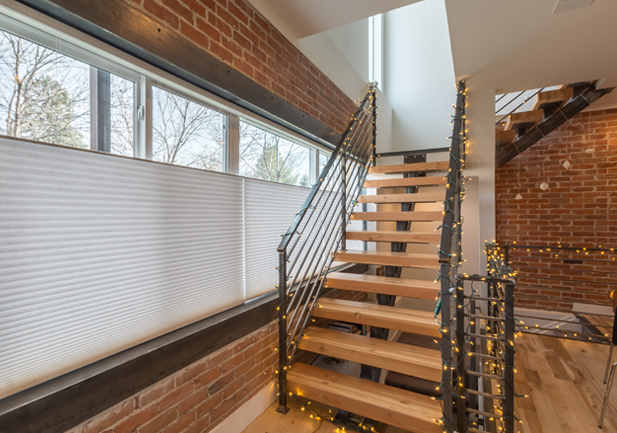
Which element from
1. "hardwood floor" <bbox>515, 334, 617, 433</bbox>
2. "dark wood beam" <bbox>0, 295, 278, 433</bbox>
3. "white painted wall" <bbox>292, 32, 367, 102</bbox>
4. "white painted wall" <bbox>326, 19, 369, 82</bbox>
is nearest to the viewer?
"dark wood beam" <bbox>0, 295, 278, 433</bbox>

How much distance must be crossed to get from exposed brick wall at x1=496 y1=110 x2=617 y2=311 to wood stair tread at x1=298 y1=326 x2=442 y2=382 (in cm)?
322

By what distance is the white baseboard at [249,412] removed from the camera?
181 centimetres

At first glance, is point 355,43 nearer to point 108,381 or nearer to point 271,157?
point 271,157

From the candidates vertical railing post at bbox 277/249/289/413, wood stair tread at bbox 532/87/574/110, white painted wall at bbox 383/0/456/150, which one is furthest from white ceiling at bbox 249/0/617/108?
vertical railing post at bbox 277/249/289/413

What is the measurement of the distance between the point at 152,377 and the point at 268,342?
0.89 metres

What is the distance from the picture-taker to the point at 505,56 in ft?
9.43

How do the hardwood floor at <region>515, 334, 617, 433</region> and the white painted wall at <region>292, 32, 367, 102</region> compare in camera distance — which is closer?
the hardwood floor at <region>515, 334, 617, 433</region>

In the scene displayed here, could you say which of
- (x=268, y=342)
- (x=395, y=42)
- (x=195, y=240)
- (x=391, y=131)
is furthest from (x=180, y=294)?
(x=395, y=42)

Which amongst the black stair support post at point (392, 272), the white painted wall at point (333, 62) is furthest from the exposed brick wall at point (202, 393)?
the white painted wall at point (333, 62)

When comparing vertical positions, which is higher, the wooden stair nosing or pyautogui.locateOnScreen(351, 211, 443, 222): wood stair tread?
the wooden stair nosing

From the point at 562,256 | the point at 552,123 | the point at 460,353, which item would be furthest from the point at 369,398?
the point at 562,256

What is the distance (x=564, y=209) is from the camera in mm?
4484

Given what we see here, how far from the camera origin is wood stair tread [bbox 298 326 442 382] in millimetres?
1892

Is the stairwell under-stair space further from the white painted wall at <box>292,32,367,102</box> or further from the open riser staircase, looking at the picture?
the white painted wall at <box>292,32,367,102</box>
